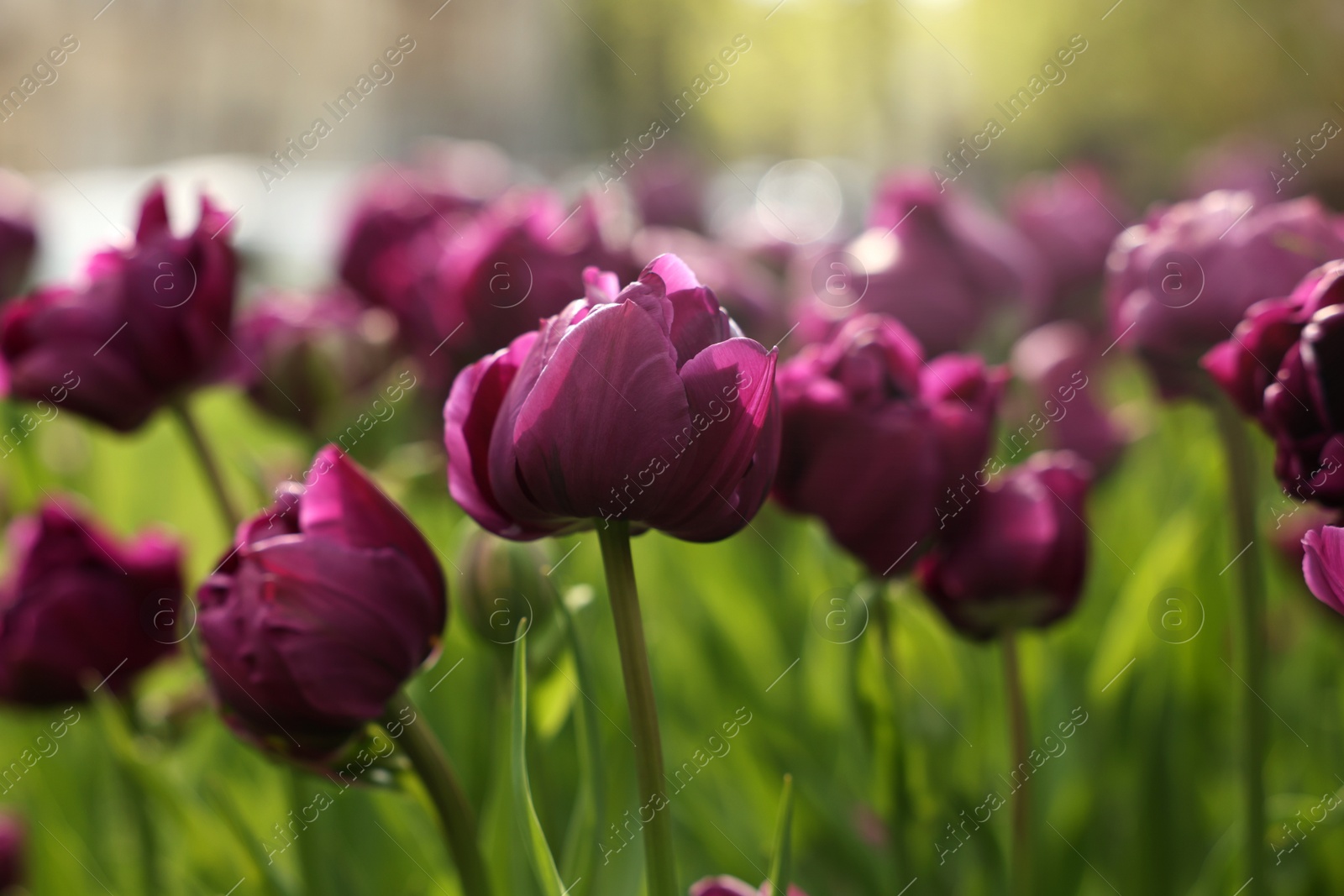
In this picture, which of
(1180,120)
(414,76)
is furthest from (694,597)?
(414,76)

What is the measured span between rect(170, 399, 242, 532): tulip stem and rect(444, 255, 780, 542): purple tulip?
10.9 inches

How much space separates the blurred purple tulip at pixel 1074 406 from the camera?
708 millimetres

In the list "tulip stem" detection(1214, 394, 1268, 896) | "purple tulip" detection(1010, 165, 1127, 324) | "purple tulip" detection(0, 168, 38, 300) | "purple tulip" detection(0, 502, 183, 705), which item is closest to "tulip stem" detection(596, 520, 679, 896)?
"tulip stem" detection(1214, 394, 1268, 896)

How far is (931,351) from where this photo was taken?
26.2 inches

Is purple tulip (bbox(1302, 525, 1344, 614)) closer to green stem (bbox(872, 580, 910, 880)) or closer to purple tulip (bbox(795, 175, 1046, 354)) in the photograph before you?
green stem (bbox(872, 580, 910, 880))

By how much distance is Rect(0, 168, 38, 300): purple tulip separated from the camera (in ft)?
3.45

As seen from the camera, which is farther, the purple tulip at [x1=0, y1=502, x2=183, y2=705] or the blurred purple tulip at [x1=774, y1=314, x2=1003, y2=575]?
the purple tulip at [x1=0, y1=502, x2=183, y2=705]

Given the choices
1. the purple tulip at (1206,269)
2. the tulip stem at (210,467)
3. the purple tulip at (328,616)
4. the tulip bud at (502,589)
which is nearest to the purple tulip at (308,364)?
the tulip stem at (210,467)

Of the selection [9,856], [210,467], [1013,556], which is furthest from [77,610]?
[1013,556]

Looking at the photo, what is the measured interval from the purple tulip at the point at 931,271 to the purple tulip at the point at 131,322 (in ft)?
1.00

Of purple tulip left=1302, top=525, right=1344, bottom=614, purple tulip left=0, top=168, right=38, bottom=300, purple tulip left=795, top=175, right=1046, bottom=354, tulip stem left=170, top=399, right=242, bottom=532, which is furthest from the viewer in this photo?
purple tulip left=0, top=168, right=38, bottom=300

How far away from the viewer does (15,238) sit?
41.5 inches

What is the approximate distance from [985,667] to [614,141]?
278 inches

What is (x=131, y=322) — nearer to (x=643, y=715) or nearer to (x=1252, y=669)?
(x=643, y=715)
